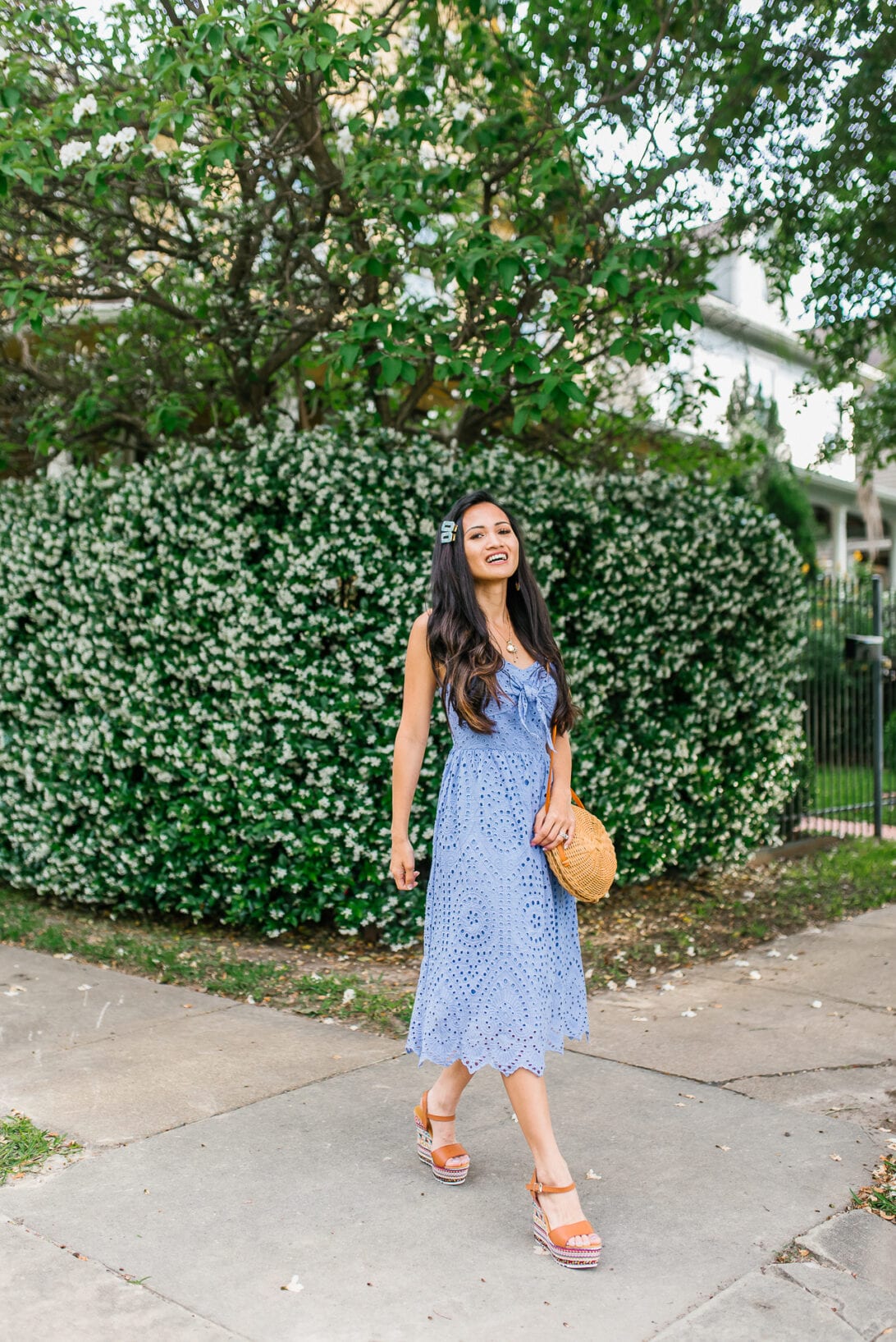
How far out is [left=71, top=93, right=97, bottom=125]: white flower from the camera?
5414 millimetres

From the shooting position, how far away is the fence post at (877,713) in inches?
376

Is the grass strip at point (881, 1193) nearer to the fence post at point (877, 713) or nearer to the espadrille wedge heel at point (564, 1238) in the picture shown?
the espadrille wedge heel at point (564, 1238)

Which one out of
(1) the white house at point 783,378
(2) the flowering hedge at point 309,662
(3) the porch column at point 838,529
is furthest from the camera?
(3) the porch column at point 838,529

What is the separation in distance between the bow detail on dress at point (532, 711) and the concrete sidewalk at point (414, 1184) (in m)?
1.30

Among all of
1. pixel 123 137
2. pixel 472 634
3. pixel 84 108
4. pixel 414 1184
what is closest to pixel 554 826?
pixel 472 634

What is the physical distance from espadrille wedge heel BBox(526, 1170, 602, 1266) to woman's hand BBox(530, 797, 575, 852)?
0.88 meters

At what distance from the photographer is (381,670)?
5859 mm

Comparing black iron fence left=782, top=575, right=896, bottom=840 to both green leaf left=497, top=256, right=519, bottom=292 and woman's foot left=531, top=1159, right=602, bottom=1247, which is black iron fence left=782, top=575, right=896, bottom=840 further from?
woman's foot left=531, top=1159, right=602, bottom=1247

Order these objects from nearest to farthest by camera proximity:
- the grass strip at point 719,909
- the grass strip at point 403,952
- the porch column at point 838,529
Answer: the grass strip at point 403,952
the grass strip at point 719,909
the porch column at point 838,529

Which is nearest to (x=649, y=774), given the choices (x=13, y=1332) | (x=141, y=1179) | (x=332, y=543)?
(x=332, y=543)

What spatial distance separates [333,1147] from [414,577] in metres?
2.98

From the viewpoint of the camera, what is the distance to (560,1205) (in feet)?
9.96

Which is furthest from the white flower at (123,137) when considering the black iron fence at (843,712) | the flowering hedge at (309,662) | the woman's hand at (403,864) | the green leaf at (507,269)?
the black iron fence at (843,712)

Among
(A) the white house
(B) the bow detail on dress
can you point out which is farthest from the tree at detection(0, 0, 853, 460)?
(A) the white house
